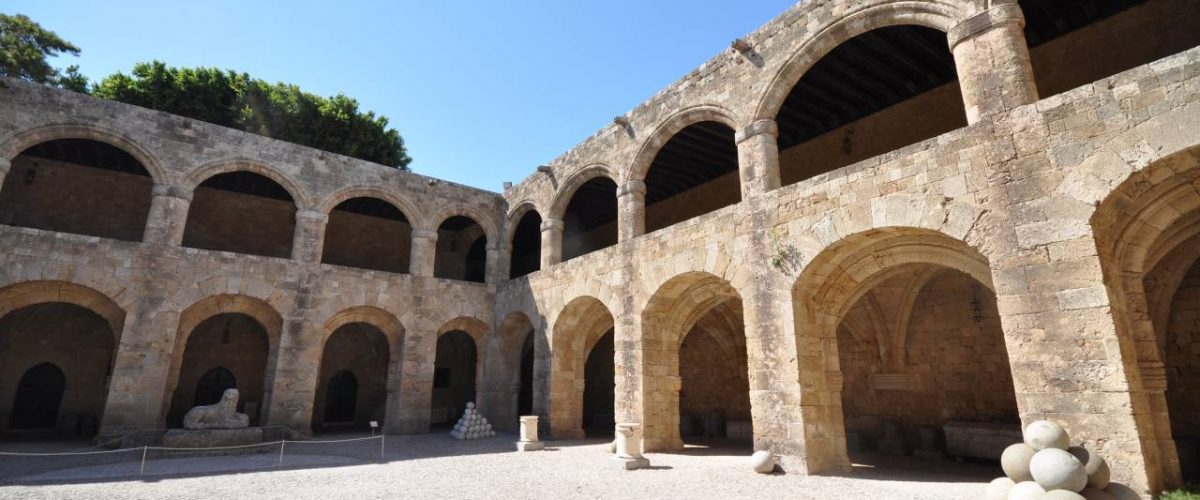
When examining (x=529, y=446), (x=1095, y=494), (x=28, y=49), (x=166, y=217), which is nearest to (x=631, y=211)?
(x=529, y=446)

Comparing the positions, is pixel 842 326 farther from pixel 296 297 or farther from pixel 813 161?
pixel 296 297

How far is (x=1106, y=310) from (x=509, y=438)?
11.1m

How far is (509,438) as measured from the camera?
1303cm

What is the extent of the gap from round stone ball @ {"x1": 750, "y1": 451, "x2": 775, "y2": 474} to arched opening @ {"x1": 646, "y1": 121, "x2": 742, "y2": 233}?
265 inches

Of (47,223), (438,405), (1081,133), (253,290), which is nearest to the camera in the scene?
(1081,133)

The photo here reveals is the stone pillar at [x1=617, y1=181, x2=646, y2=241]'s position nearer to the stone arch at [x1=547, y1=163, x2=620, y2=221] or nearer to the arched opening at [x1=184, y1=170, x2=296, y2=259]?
the stone arch at [x1=547, y1=163, x2=620, y2=221]

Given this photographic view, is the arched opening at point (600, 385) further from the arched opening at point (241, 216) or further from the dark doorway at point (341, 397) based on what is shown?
the arched opening at point (241, 216)

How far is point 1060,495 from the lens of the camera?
14.3 ft

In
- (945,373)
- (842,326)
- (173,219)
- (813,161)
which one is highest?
(813,161)

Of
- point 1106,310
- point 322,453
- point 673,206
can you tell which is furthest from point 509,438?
point 1106,310

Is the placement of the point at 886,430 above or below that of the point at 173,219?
below

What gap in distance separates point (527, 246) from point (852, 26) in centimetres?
1354

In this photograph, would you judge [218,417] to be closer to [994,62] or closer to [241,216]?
[241,216]

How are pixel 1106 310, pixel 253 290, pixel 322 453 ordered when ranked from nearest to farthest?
pixel 1106 310 → pixel 322 453 → pixel 253 290
